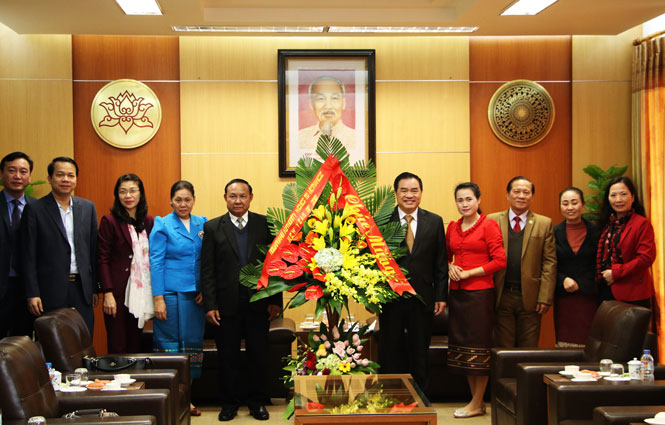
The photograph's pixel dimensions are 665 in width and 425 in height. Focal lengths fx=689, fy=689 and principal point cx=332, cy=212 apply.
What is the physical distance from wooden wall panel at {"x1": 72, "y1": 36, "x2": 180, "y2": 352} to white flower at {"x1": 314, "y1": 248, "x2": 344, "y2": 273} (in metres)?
3.08

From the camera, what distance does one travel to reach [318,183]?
3.82 m

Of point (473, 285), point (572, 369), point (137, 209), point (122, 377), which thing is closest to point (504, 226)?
point (473, 285)

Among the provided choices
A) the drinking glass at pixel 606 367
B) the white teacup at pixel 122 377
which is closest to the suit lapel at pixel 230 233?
the white teacup at pixel 122 377

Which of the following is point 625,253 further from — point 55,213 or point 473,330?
point 55,213

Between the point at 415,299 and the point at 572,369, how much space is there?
1166 mm

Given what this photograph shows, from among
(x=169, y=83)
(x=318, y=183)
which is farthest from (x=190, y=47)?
(x=318, y=183)

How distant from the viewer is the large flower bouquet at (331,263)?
11.7 feet

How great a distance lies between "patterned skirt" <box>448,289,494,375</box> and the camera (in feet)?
15.0

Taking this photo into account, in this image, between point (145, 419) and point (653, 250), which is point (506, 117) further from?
point (145, 419)

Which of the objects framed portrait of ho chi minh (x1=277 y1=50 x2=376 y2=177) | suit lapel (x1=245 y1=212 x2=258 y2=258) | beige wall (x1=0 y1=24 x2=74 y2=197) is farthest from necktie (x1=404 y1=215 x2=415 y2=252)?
beige wall (x1=0 y1=24 x2=74 y2=197)

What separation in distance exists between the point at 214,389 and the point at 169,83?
111 inches

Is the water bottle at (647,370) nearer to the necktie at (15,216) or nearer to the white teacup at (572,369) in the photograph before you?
the white teacup at (572,369)

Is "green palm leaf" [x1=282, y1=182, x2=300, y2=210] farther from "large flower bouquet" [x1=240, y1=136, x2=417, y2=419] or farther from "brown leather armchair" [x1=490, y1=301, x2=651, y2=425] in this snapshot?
"brown leather armchair" [x1=490, y1=301, x2=651, y2=425]

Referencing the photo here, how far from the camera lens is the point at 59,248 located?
14.5 feet
